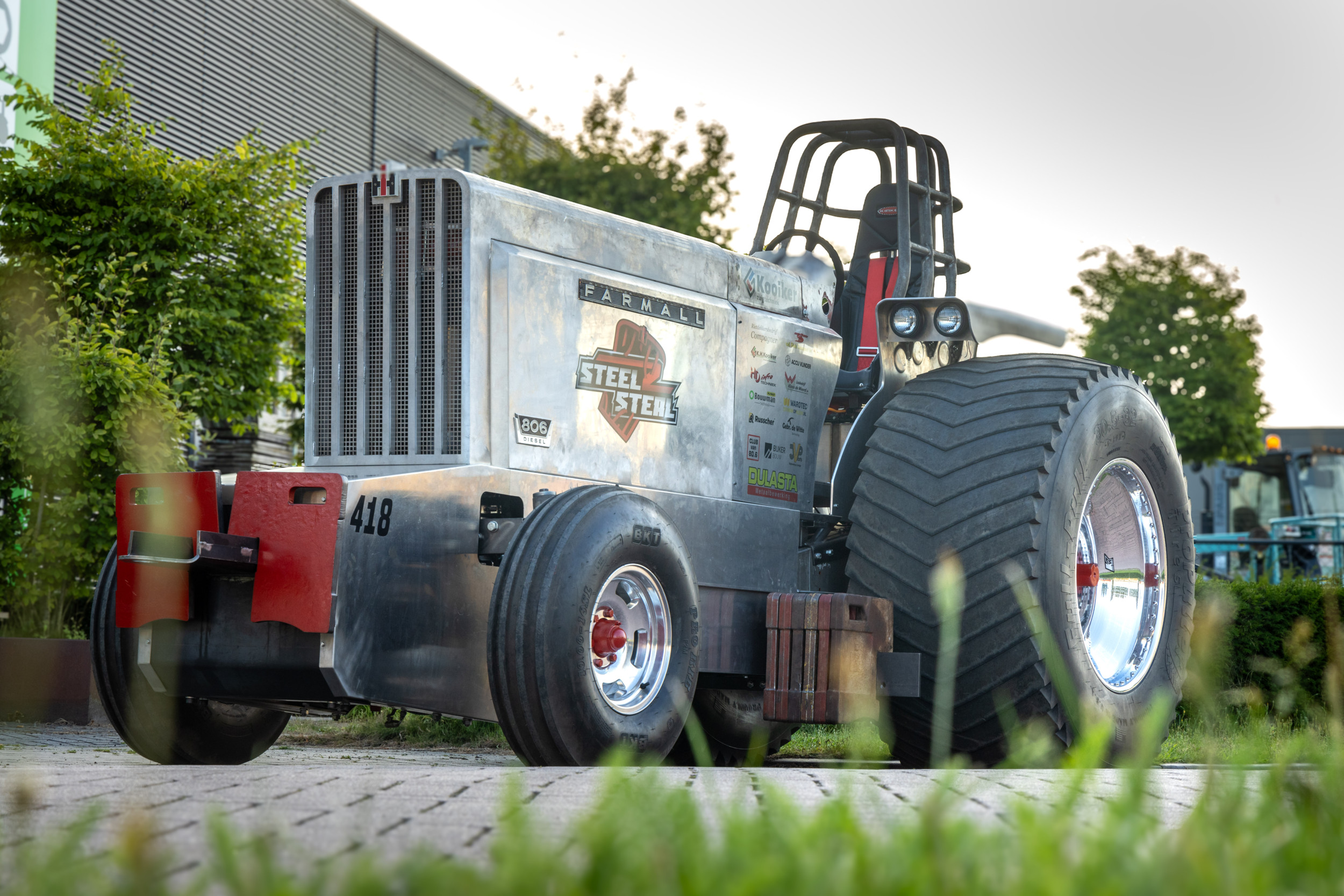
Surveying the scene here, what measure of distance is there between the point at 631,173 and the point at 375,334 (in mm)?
16683

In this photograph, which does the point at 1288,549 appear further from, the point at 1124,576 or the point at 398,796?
the point at 398,796

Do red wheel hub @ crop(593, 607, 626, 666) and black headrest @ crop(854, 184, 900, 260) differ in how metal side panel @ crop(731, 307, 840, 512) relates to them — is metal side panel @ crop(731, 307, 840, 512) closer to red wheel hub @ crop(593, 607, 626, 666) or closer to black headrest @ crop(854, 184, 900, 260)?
black headrest @ crop(854, 184, 900, 260)

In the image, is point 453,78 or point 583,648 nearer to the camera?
point 583,648

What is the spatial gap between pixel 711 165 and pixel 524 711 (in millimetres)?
18394

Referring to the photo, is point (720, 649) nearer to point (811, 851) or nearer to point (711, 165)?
point (811, 851)

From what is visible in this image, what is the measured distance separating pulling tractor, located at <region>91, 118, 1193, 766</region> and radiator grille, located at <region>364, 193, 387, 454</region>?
0.01 m

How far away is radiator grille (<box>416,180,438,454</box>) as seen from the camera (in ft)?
17.5

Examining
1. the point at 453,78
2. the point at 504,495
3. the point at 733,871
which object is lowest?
the point at 733,871

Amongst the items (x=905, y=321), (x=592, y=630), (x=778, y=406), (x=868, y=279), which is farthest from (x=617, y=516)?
(x=868, y=279)

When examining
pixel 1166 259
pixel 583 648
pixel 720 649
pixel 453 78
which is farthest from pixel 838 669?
pixel 1166 259

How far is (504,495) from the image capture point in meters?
5.13

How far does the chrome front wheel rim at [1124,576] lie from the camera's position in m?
6.40

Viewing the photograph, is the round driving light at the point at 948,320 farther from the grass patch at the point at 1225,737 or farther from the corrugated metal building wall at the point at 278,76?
the corrugated metal building wall at the point at 278,76

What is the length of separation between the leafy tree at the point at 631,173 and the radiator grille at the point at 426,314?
615 inches
